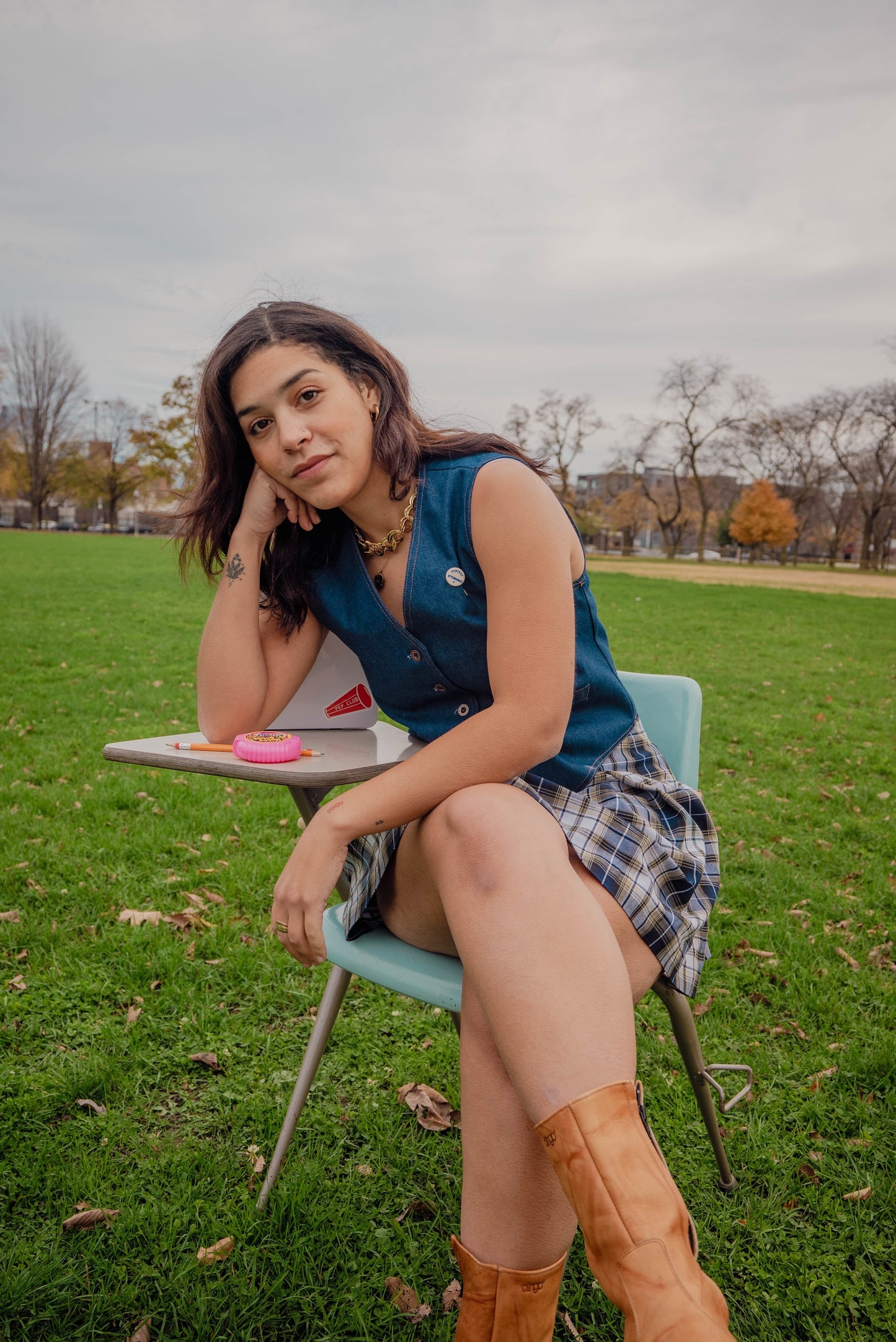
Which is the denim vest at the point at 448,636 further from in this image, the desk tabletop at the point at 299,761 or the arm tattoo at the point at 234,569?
the arm tattoo at the point at 234,569

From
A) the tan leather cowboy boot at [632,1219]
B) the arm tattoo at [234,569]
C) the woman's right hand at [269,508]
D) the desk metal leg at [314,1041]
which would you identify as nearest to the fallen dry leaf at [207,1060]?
the desk metal leg at [314,1041]

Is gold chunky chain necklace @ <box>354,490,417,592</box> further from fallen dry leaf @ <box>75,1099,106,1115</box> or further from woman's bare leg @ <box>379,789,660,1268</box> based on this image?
fallen dry leaf @ <box>75,1099,106,1115</box>

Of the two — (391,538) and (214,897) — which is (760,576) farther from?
(391,538)

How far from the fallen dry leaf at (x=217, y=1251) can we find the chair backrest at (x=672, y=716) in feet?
4.63

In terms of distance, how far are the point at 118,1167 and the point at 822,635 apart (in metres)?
14.0

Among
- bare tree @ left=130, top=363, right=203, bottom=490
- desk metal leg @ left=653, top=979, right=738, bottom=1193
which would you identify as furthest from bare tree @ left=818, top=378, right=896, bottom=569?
desk metal leg @ left=653, top=979, right=738, bottom=1193

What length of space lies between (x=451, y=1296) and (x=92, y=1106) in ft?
3.66

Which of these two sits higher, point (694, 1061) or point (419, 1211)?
point (694, 1061)

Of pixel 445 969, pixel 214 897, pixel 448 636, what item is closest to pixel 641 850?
pixel 445 969

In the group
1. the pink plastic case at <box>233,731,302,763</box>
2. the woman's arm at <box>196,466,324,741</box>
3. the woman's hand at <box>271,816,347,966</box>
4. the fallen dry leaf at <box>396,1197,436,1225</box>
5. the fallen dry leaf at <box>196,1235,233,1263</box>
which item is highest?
the woman's arm at <box>196,466,324,741</box>

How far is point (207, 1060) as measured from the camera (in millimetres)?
2590

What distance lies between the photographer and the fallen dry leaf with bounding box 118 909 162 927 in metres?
3.36

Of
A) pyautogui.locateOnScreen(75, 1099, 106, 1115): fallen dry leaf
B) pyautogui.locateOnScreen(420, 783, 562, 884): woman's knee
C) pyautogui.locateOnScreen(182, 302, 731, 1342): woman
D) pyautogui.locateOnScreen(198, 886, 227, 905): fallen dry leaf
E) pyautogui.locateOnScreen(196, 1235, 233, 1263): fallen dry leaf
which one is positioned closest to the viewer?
pyautogui.locateOnScreen(182, 302, 731, 1342): woman

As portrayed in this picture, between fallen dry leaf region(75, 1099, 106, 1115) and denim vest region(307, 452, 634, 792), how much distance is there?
4.63 feet
